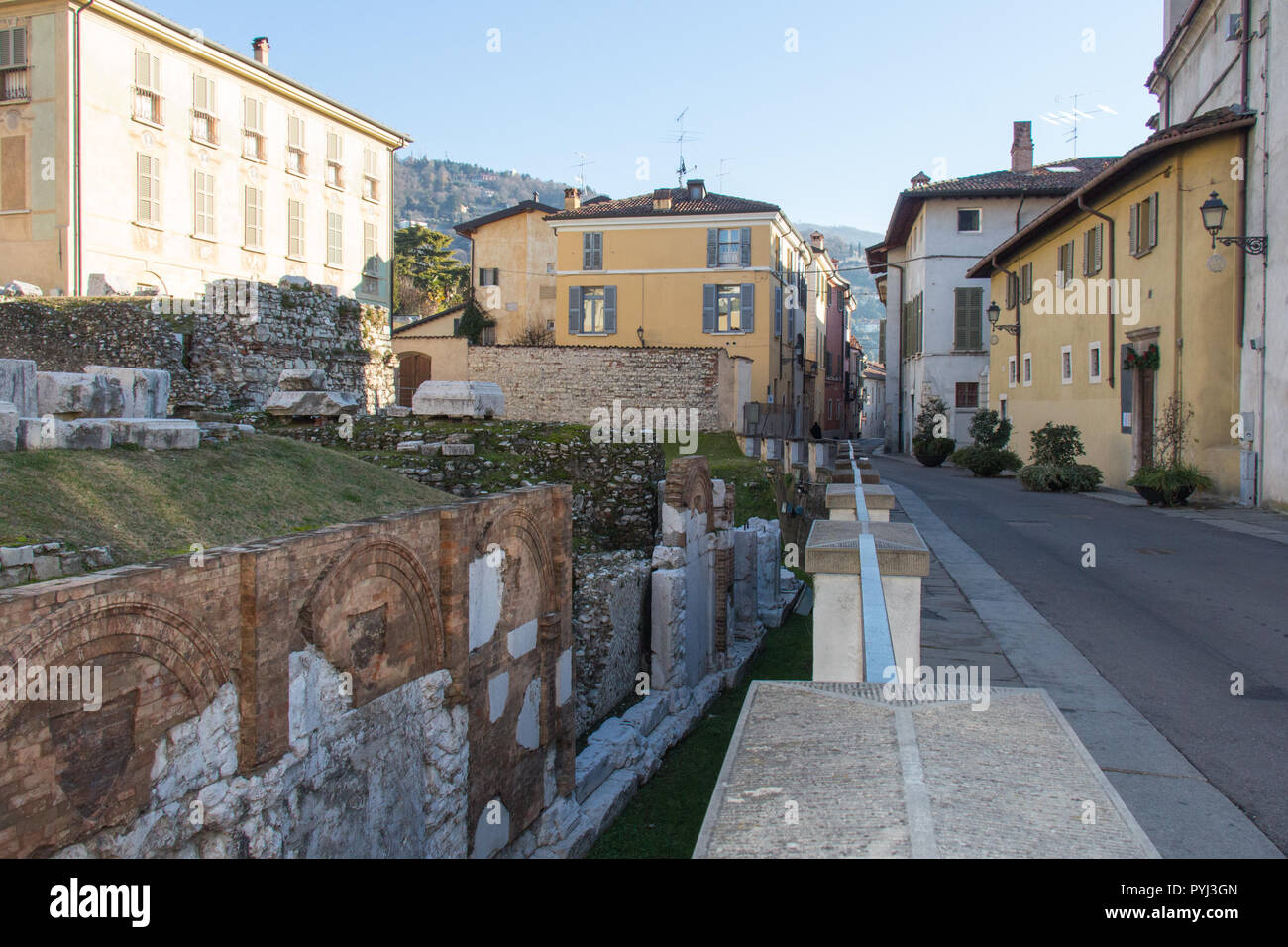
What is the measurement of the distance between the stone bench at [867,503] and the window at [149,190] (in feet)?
80.8

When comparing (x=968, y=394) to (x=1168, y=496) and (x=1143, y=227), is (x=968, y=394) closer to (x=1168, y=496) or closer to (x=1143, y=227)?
(x=1143, y=227)

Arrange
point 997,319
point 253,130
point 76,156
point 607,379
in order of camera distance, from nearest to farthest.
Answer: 1. point 76,156
2. point 607,379
3. point 253,130
4. point 997,319

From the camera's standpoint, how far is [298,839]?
4066 millimetres

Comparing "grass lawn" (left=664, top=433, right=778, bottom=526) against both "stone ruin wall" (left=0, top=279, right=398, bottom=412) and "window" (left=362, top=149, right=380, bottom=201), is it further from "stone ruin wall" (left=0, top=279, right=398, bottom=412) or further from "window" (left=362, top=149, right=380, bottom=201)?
"window" (left=362, top=149, right=380, bottom=201)

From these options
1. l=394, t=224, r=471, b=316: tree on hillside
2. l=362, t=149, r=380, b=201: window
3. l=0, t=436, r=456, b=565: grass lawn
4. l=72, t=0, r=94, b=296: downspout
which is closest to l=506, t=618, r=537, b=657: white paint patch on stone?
l=0, t=436, r=456, b=565: grass lawn

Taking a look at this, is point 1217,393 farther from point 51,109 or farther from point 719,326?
point 51,109

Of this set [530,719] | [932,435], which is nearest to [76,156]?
[530,719]

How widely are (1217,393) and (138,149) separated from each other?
27.0 m

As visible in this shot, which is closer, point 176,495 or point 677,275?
point 176,495

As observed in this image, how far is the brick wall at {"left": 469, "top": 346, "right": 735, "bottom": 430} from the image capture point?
26125 millimetres

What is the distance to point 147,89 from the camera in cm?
2533

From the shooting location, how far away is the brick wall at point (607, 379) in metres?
26.1

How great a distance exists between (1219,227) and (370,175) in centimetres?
2774

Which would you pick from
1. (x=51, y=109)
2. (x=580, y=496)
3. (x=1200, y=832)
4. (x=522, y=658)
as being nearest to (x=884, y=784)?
(x=1200, y=832)
